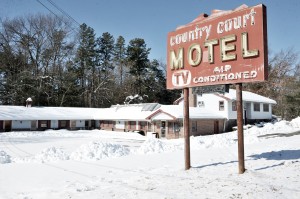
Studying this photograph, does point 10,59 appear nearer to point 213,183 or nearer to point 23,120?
point 23,120

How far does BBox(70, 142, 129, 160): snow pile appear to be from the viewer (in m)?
16.0

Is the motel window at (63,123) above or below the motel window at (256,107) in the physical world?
below

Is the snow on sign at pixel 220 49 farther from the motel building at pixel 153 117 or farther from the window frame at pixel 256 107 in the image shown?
the window frame at pixel 256 107

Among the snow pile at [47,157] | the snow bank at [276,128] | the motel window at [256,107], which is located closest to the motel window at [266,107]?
the motel window at [256,107]

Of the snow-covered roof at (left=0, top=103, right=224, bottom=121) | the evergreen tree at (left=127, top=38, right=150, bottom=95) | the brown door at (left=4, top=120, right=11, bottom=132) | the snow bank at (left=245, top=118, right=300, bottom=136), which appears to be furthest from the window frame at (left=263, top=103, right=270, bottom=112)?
the brown door at (left=4, top=120, right=11, bottom=132)

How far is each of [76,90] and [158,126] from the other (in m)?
30.6

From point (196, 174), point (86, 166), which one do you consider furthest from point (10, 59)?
point (196, 174)

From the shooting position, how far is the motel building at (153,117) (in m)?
39.3

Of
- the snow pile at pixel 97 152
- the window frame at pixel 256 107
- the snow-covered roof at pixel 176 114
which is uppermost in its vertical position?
the window frame at pixel 256 107

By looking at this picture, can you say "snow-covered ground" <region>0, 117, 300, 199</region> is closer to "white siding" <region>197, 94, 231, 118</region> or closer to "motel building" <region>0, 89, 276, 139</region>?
"motel building" <region>0, 89, 276, 139</region>

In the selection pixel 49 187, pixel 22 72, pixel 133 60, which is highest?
pixel 133 60

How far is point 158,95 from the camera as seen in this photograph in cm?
7019

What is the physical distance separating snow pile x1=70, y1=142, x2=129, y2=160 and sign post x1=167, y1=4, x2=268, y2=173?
559 centimetres

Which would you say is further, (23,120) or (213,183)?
(23,120)
